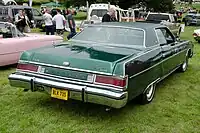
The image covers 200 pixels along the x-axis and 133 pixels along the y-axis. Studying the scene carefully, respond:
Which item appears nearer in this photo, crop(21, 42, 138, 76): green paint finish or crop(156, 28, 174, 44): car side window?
crop(21, 42, 138, 76): green paint finish

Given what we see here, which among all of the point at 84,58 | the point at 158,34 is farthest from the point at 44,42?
the point at 84,58

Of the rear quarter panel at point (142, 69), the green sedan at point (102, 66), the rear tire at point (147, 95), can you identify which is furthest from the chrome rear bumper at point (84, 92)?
the rear tire at point (147, 95)

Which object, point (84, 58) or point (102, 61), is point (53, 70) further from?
point (102, 61)

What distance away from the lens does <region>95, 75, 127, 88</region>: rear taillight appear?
3.95 metres

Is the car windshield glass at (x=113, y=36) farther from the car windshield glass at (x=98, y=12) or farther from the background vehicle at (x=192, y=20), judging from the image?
the background vehicle at (x=192, y=20)

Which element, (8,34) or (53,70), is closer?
(53,70)

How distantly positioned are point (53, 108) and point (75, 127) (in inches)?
31.9

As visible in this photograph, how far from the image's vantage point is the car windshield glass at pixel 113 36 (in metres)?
5.23

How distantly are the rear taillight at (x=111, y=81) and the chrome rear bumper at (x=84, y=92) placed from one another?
95 millimetres

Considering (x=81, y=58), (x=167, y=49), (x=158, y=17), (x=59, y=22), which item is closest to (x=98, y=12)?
(x=158, y=17)

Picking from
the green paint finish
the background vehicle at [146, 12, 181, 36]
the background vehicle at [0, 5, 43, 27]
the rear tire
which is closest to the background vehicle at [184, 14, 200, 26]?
the background vehicle at [146, 12, 181, 36]

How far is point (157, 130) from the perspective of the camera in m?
4.13

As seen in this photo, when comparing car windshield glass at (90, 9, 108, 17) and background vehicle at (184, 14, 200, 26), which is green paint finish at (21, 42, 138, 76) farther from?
background vehicle at (184, 14, 200, 26)

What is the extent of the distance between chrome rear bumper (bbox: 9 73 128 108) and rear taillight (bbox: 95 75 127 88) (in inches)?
3.8
